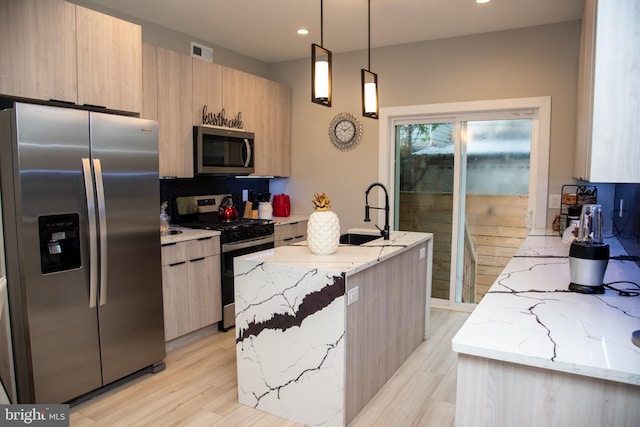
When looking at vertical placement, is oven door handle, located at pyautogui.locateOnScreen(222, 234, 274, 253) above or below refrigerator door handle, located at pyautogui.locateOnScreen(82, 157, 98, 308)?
below

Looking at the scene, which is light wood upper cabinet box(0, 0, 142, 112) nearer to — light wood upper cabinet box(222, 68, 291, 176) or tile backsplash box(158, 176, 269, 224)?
tile backsplash box(158, 176, 269, 224)

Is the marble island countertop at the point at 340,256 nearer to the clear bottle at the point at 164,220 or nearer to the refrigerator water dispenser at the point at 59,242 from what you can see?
the refrigerator water dispenser at the point at 59,242

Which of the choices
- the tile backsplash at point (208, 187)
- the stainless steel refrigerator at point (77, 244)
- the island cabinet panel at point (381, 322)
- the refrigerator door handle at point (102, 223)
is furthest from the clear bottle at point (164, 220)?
the island cabinet panel at point (381, 322)

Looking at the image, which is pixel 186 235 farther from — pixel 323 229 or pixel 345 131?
pixel 345 131

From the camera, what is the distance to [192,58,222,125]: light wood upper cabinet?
3.90 metres

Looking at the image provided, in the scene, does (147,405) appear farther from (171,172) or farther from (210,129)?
(210,129)

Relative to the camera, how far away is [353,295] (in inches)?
93.5

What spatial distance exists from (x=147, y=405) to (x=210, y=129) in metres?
2.33

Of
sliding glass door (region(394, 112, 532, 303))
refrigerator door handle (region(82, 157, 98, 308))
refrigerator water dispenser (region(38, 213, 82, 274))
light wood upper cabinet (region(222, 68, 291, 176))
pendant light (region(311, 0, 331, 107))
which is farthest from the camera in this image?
light wood upper cabinet (region(222, 68, 291, 176))

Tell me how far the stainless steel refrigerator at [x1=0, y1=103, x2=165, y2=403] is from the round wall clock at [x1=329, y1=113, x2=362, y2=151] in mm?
2343

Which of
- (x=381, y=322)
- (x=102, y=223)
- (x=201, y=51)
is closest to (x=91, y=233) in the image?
(x=102, y=223)

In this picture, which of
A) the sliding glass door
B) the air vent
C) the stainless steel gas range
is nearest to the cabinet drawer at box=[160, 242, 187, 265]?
the stainless steel gas range

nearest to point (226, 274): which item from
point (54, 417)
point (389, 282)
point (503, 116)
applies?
point (389, 282)

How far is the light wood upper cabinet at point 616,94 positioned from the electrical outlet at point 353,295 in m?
1.31
